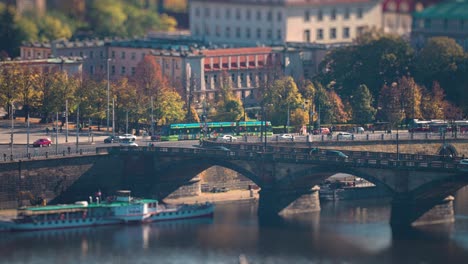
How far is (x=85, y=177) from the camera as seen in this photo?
175 metres

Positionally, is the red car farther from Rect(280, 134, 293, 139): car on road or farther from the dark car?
Rect(280, 134, 293, 139): car on road

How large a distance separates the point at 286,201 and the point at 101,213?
16.0 meters

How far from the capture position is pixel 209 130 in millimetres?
196250

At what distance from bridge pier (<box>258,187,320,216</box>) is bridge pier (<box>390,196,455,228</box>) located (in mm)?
9918

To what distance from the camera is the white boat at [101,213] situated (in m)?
161

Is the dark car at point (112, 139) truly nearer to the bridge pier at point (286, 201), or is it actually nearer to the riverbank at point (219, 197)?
the riverbank at point (219, 197)

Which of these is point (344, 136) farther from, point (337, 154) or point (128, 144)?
point (128, 144)

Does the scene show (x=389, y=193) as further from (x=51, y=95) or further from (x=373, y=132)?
(x=51, y=95)

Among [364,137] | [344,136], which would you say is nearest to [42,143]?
[344,136]

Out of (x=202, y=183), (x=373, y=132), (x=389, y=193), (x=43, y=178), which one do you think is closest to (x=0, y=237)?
(x=43, y=178)

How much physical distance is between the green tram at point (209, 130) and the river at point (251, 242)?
81.7 ft

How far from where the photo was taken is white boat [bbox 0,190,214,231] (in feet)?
529

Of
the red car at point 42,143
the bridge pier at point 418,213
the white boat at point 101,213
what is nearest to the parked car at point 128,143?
the red car at point 42,143

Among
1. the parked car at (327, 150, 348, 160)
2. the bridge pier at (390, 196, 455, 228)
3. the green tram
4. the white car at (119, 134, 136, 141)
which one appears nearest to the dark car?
the white car at (119, 134, 136, 141)
